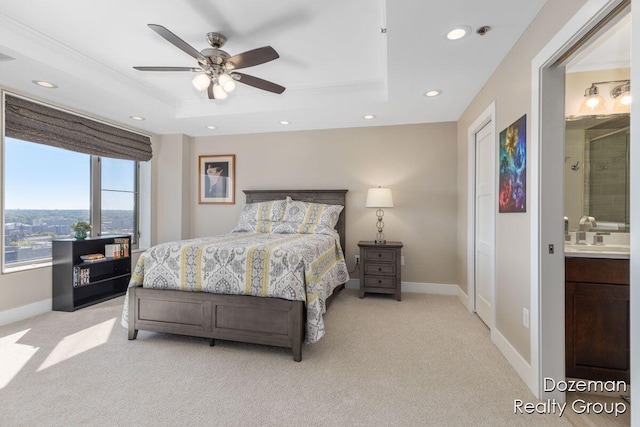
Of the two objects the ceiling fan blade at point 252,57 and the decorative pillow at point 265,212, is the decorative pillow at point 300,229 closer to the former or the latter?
the decorative pillow at point 265,212

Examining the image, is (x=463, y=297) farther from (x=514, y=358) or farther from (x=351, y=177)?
(x=351, y=177)

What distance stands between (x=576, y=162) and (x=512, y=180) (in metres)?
0.76

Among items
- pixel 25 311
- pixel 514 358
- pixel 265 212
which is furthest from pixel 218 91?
pixel 514 358

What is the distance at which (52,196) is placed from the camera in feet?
11.6

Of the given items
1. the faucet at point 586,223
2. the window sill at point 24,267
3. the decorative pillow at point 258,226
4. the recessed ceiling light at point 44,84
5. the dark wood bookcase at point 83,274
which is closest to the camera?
the faucet at point 586,223

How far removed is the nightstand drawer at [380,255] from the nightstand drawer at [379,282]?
0.74 feet

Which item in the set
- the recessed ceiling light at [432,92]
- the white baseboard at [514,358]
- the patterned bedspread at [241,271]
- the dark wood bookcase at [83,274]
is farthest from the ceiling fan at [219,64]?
the white baseboard at [514,358]

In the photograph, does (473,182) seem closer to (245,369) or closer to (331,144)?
(331,144)

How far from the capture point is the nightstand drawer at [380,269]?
3.68m

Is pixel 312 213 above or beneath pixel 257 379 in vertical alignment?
above

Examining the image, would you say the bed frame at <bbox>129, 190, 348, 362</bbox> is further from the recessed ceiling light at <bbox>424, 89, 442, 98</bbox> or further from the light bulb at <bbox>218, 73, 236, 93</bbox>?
the recessed ceiling light at <bbox>424, 89, 442, 98</bbox>

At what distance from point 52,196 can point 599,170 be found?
5.56 m

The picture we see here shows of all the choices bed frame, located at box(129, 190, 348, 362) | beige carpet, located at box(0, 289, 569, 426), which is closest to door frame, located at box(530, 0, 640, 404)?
beige carpet, located at box(0, 289, 569, 426)

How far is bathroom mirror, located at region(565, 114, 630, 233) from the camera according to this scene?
227cm
